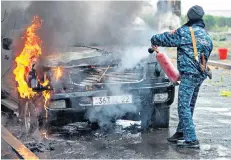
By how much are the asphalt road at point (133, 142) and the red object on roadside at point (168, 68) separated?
84 centimetres

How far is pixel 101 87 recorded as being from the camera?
6.83 meters

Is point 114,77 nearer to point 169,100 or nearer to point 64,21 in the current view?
point 169,100

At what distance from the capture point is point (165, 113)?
7.27m

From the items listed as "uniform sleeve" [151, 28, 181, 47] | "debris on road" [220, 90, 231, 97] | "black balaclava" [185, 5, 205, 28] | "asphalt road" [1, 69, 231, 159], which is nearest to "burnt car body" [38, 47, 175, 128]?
"asphalt road" [1, 69, 231, 159]

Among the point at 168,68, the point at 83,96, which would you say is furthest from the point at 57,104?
the point at 168,68

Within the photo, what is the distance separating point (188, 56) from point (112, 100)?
121 cm

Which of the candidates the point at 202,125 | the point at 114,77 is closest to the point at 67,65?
the point at 114,77

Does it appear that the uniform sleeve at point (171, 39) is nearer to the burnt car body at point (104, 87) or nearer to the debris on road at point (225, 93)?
the burnt car body at point (104, 87)

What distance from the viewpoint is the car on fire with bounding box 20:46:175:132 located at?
6754 millimetres

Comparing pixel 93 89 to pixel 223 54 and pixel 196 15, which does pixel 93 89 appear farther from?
pixel 223 54

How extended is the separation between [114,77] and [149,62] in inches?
21.4

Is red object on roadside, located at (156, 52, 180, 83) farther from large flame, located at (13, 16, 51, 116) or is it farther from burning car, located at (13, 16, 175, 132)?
large flame, located at (13, 16, 51, 116)

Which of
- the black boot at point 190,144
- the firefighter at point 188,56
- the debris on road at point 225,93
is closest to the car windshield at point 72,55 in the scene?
the firefighter at point 188,56

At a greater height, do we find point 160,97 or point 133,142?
point 160,97
